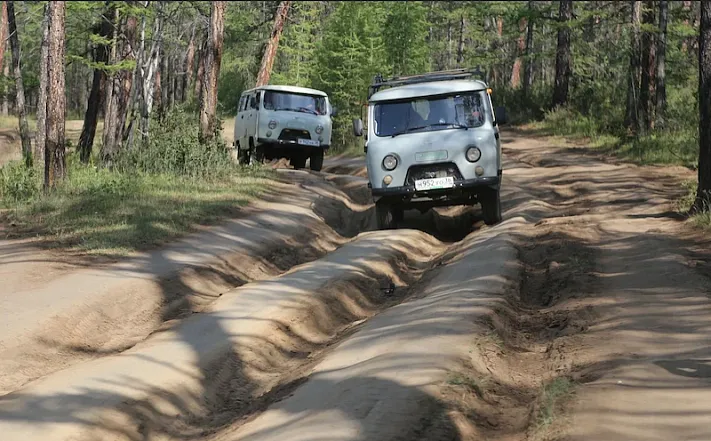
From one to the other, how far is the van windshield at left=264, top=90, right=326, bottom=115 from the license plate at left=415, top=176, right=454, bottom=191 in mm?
10930

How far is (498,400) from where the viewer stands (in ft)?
20.0

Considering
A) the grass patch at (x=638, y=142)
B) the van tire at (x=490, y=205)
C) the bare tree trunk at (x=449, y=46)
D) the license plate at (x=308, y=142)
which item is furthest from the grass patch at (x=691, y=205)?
the bare tree trunk at (x=449, y=46)

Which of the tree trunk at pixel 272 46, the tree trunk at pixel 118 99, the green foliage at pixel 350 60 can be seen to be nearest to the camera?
the tree trunk at pixel 118 99

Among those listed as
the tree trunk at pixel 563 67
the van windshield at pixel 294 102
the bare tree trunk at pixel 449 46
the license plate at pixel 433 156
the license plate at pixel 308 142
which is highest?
the bare tree trunk at pixel 449 46

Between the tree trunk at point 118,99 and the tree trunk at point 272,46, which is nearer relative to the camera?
the tree trunk at point 118,99

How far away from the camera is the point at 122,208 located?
14672 millimetres

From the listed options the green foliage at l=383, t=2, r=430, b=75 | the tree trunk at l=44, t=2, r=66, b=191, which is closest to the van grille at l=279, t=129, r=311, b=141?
the tree trunk at l=44, t=2, r=66, b=191

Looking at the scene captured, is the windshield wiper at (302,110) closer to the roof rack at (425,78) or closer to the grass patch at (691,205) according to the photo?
the roof rack at (425,78)

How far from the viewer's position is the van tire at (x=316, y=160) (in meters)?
25.6

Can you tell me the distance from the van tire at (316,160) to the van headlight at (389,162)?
11.2m

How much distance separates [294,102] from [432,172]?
36.8ft

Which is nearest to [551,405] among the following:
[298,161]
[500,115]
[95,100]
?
[500,115]

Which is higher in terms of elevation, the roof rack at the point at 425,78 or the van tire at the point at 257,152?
the roof rack at the point at 425,78

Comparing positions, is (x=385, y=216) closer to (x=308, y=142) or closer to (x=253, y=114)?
(x=308, y=142)
